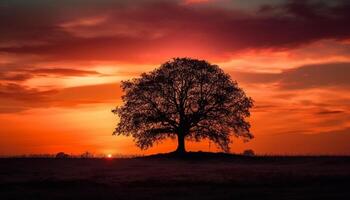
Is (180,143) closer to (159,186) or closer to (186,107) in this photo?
(186,107)

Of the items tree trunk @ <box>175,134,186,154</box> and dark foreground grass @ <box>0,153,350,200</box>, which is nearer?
dark foreground grass @ <box>0,153,350,200</box>

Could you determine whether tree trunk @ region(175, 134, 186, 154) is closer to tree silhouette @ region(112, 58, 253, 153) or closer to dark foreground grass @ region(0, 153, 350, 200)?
tree silhouette @ region(112, 58, 253, 153)

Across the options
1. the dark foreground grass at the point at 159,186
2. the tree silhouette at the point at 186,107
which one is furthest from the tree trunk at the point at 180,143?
the dark foreground grass at the point at 159,186

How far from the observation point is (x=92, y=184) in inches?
1266

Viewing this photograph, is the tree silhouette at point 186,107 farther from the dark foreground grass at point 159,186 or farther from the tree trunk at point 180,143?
the dark foreground grass at point 159,186

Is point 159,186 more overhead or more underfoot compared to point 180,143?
more underfoot

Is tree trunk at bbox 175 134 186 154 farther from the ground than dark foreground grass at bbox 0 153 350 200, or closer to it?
farther from the ground

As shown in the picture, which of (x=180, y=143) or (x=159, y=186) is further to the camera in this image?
(x=180, y=143)

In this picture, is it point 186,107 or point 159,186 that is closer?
point 159,186

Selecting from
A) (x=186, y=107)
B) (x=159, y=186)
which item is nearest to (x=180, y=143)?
(x=186, y=107)

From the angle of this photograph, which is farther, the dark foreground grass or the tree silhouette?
the tree silhouette

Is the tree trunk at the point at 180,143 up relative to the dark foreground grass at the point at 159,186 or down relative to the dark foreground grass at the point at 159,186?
up

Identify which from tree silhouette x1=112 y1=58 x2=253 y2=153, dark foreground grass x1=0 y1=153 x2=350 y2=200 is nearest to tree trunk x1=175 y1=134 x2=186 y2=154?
tree silhouette x1=112 y1=58 x2=253 y2=153

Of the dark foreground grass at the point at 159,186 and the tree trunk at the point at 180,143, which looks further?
the tree trunk at the point at 180,143
